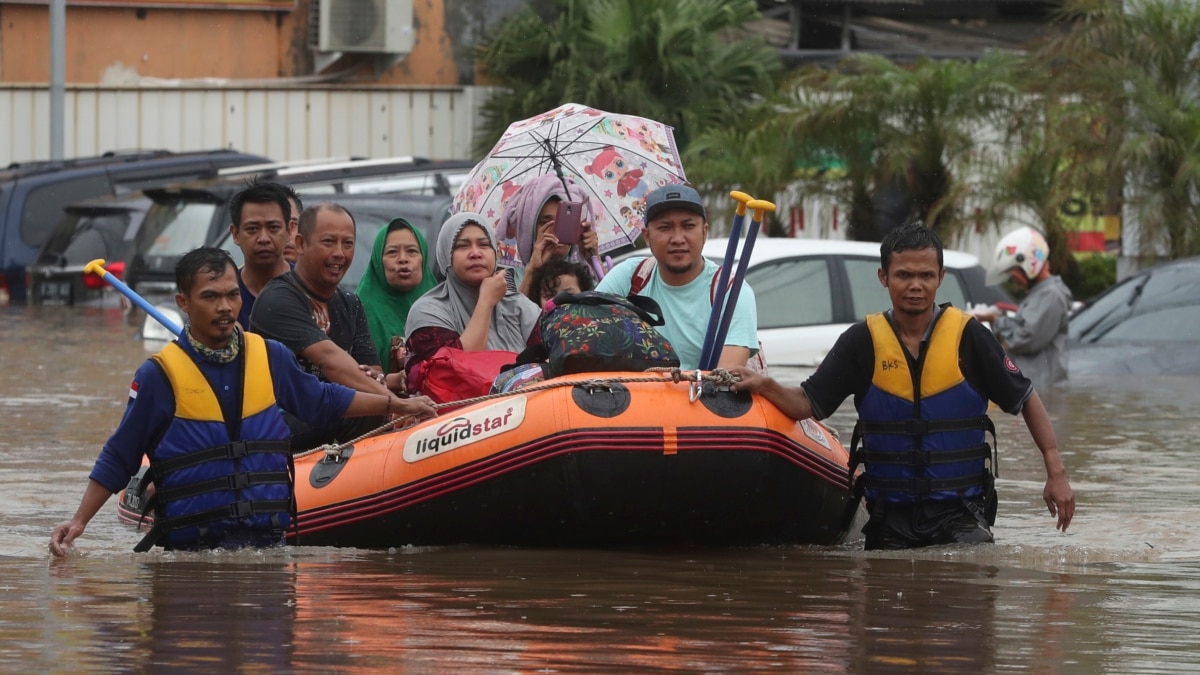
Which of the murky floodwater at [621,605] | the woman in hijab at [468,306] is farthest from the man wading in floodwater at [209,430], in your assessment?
the woman in hijab at [468,306]

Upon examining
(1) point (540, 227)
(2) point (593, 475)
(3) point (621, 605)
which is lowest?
(3) point (621, 605)

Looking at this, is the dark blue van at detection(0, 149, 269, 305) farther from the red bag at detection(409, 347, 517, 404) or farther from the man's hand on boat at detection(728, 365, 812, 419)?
the man's hand on boat at detection(728, 365, 812, 419)

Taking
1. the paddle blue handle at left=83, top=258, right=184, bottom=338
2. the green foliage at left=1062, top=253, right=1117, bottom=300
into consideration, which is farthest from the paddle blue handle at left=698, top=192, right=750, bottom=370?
the green foliage at left=1062, top=253, right=1117, bottom=300

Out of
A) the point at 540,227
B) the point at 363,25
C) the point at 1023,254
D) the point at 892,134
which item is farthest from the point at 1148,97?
the point at 363,25

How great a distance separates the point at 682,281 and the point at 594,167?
2040 mm

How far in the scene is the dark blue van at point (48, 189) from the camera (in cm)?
2316

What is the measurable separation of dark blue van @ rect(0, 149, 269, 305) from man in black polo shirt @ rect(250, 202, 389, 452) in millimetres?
14974

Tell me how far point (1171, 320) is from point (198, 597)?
10131 millimetres

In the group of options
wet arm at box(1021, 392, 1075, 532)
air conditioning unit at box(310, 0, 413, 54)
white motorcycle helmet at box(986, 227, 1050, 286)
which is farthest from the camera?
air conditioning unit at box(310, 0, 413, 54)

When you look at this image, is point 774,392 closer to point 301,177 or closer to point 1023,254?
point 1023,254

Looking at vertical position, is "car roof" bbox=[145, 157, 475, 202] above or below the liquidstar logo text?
above

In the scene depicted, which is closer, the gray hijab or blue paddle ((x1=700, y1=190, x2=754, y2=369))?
blue paddle ((x1=700, y1=190, x2=754, y2=369))

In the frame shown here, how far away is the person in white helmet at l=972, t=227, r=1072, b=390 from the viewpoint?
474 inches

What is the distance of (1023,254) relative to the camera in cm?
1200
